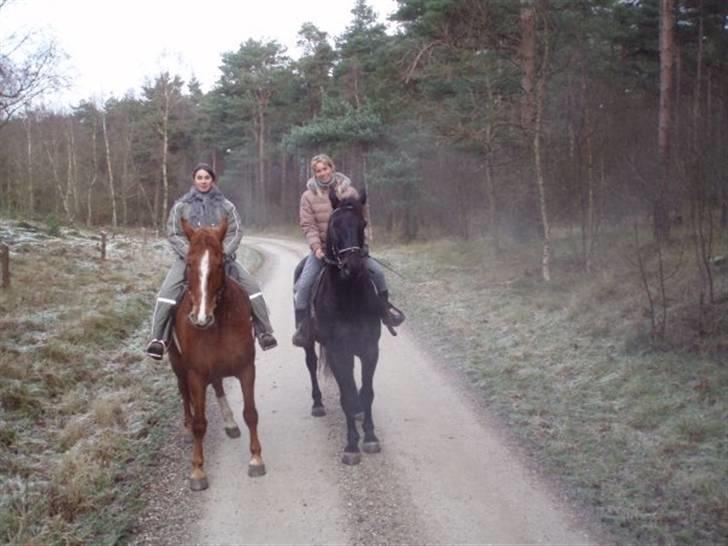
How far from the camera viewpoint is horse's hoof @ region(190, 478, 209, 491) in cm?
515

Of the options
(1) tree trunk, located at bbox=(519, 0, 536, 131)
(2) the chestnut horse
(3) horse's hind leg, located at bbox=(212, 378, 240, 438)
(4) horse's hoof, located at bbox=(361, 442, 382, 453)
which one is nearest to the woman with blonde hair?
(2) the chestnut horse

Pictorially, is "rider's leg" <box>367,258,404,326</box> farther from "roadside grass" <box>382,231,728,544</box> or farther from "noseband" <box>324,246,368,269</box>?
"roadside grass" <box>382,231,728,544</box>

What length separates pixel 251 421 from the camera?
5.56 metres

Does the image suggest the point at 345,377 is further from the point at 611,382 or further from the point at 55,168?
the point at 55,168

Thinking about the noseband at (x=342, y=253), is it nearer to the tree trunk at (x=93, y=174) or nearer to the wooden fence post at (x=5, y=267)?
the wooden fence post at (x=5, y=267)

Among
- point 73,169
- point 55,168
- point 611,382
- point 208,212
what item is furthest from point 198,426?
point 73,169

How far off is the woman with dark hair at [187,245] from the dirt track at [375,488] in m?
1.15

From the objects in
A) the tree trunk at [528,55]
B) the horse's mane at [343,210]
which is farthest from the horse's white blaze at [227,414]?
the tree trunk at [528,55]

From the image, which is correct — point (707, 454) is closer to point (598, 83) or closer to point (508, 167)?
point (598, 83)

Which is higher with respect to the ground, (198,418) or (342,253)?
(342,253)

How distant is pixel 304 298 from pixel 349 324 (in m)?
0.87

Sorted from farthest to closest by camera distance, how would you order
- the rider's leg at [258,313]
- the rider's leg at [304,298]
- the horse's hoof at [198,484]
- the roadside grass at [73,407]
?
the rider's leg at [304,298] → the rider's leg at [258,313] → the horse's hoof at [198,484] → the roadside grass at [73,407]

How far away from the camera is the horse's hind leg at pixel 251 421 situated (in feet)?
17.8

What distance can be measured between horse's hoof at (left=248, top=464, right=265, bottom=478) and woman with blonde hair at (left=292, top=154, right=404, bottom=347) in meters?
1.68
